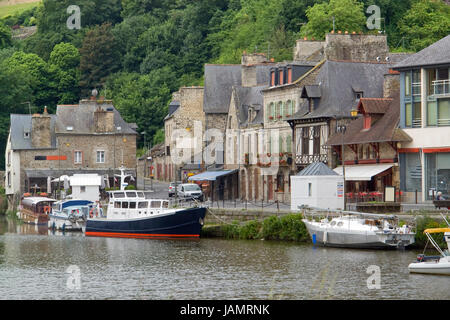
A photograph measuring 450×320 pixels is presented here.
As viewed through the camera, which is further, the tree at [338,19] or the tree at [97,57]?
the tree at [97,57]

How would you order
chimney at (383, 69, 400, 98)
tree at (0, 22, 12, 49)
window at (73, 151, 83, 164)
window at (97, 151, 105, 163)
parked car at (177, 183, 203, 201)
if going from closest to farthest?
chimney at (383, 69, 400, 98) < parked car at (177, 183, 203, 201) < window at (73, 151, 83, 164) < window at (97, 151, 105, 163) < tree at (0, 22, 12, 49)

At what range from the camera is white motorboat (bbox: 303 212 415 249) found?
143 feet

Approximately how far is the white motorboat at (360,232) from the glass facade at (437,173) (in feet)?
22.0

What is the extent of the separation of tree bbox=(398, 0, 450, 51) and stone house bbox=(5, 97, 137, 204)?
1004 inches

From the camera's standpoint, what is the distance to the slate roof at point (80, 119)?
3265 inches

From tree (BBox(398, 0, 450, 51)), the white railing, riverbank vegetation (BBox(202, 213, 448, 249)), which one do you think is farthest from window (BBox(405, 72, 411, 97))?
tree (BBox(398, 0, 450, 51))

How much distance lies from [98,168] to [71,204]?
15.5 meters

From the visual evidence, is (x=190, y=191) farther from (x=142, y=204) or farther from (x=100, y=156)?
(x=100, y=156)

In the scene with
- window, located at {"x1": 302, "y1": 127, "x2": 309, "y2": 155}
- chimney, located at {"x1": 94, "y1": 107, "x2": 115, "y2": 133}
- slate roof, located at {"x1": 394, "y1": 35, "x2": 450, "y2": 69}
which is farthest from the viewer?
chimney, located at {"x1": 94, "y1": 107, "x2": 115, "y2": 133}

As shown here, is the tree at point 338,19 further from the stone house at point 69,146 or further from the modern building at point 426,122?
the modern building at point 426,122

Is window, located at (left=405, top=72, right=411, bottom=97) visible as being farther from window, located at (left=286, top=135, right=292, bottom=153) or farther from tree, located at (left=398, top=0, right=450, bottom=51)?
tree, located at (left=398, top=0, right=450, bottom=51)

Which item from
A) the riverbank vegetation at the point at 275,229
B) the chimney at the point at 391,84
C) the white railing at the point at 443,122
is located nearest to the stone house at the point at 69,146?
the chimney at the point at 391,84

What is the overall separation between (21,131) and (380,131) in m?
37.9
